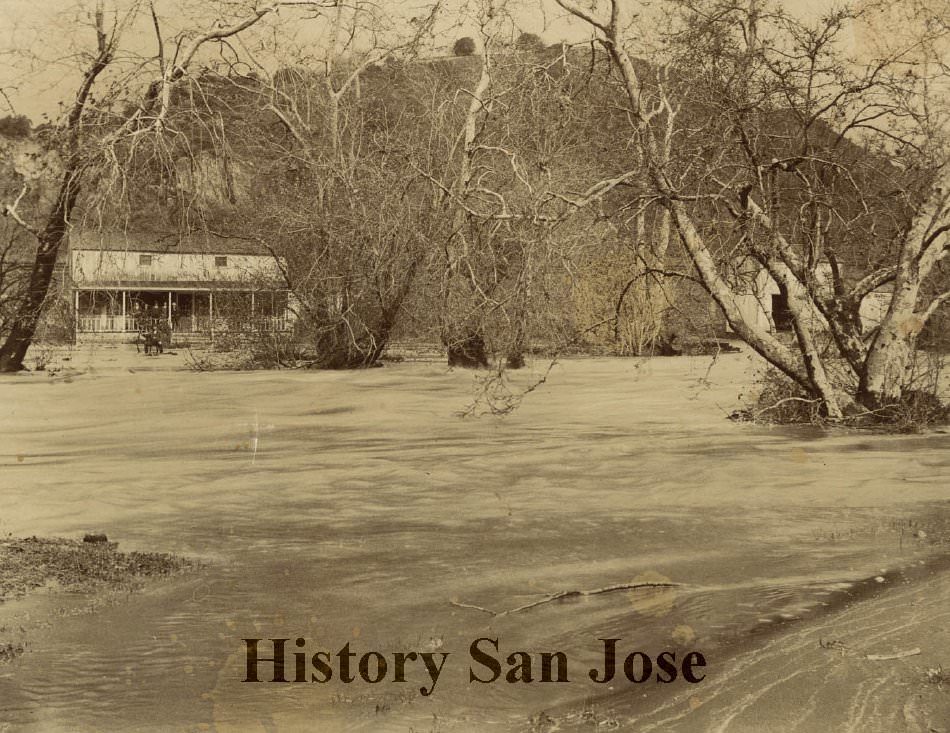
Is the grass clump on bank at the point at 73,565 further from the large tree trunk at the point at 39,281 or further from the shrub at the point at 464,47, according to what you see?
the shrub at the point at 464,47

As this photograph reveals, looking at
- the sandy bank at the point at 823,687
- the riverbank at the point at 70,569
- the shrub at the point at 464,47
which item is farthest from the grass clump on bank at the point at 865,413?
the riverbank at the point at 70,569

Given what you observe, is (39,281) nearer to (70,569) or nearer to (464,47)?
(70,569)

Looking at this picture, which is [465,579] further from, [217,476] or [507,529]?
[217,476]

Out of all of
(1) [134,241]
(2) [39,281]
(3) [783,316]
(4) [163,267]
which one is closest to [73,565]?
(2) [39,281]

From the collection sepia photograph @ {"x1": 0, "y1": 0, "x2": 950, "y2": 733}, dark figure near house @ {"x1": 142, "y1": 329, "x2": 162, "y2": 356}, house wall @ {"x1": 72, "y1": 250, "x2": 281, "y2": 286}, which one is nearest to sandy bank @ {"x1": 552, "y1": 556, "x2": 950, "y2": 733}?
sepia photograph @ {"x1": 0, "y1": 0, "x2": 950, "y2": 733}

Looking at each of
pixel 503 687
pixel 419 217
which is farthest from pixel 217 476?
pixel 503 687

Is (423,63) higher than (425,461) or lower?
higher
